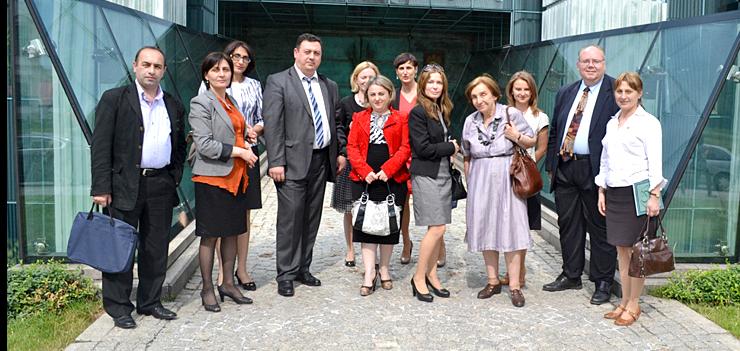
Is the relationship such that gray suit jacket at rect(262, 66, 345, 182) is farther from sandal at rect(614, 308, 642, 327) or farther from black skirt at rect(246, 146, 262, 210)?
sandal at rect(614, 308, 642, 327)

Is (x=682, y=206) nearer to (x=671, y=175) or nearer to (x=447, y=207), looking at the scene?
(x=671, y=175)

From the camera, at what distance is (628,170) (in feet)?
18.3

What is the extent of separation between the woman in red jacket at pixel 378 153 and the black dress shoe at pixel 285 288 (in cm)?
57

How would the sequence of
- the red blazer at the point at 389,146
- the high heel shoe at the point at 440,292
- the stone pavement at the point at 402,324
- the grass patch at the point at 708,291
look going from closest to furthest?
1. the stone pavement at the point at 402,324
2. the grass patch at the point at 708,291
3. the red blazer at the point at 389,146
4. the high heel shoe at the point at 440,292

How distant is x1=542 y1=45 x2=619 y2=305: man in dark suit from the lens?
6.30m

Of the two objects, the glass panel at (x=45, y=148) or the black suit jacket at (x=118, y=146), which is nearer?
the black suit jacket at (x=118, y=146)

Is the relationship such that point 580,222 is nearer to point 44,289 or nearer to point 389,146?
point 389,146

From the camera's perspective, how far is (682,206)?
722 cm

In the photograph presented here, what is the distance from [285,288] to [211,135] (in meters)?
1.47

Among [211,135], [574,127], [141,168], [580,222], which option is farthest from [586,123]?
[141,168]

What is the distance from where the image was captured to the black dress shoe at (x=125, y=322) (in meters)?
5.47

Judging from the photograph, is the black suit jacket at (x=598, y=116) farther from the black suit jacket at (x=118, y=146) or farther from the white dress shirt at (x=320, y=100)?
the black suit jacket at (x=118, y=146)

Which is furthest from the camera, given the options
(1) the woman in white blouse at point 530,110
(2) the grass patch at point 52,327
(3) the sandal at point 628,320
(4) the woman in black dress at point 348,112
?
(4) the woman in black dress at point 348,112

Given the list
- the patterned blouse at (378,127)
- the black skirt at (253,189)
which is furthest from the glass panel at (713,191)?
the black skirt at (253,189)
